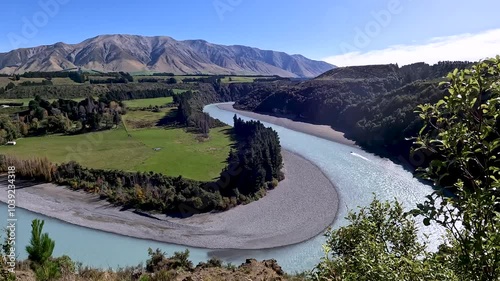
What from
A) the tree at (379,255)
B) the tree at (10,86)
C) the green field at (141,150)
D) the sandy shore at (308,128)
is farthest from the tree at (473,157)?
the tree at (10,86)

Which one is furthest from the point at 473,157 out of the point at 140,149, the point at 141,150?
the point at 140,149

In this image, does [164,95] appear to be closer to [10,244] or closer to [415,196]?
[415,196]

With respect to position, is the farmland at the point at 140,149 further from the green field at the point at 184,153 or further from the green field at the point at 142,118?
the green field at the point at 142,118

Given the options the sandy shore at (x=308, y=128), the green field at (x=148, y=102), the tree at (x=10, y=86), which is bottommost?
the sandy shore at (x=308, y=128)

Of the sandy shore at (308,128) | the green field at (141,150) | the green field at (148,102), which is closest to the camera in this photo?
the green field at (141,150)

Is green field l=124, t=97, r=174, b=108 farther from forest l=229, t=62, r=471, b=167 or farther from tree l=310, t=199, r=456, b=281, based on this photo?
tree l=310, t=199, r=456, b=281

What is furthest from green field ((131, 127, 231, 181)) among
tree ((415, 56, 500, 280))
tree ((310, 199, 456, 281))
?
tree ((415, 56, 500, 280))
